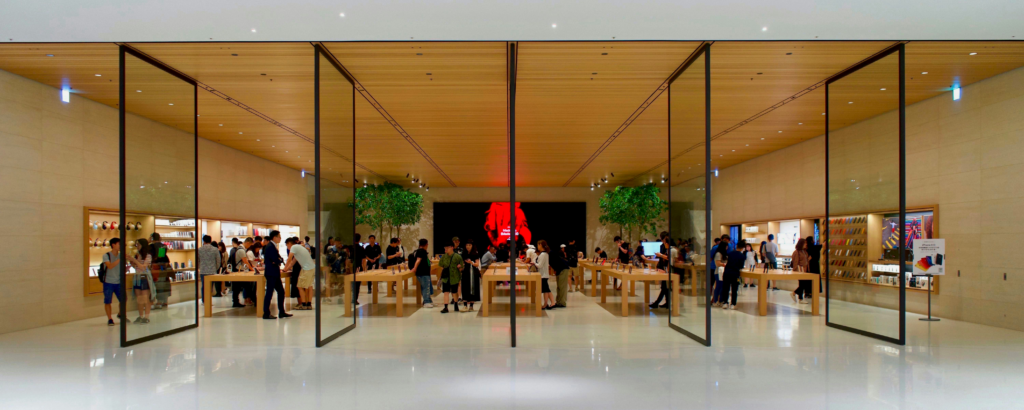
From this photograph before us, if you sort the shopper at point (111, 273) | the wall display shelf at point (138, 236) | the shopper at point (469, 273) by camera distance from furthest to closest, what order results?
the shopper at point (469, 273) < the shopper at point (111, 273) < the wall display shelf at point (138, 236)

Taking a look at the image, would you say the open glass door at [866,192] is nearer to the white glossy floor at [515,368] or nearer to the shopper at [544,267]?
the white glossy floor at [515,368]

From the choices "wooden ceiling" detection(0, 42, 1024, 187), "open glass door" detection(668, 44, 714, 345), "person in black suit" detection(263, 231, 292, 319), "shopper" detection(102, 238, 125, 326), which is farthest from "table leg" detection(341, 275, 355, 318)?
"open glass door" detection(668, 44, 714, 345)

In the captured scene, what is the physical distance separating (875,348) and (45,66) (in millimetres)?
12067

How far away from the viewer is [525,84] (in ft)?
28.3

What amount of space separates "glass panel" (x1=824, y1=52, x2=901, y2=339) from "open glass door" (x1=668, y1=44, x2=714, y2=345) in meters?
2.27

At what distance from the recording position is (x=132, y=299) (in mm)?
7133

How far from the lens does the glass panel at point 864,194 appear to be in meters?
7.34

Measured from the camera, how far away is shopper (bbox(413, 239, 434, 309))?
10.6 metres

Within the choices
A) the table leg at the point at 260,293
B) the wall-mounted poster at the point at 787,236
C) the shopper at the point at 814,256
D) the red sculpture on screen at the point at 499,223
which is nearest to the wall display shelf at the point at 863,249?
the shopper at the point at 814,256

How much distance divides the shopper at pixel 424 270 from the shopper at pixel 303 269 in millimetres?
1959

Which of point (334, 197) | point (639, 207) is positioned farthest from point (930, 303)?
point (639, 207)

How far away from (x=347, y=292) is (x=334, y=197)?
176 centimetres

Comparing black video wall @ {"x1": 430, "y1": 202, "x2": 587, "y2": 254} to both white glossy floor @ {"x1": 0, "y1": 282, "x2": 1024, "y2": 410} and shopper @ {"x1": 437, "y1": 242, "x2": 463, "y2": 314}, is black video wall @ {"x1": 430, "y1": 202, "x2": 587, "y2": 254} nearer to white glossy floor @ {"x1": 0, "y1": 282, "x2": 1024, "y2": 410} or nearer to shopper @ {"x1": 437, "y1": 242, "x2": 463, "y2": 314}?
shopper @ {"x1": 437, "y1": 242, "x2": 463, "y2": 314}

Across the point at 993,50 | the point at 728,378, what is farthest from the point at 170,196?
the point at 993,50
